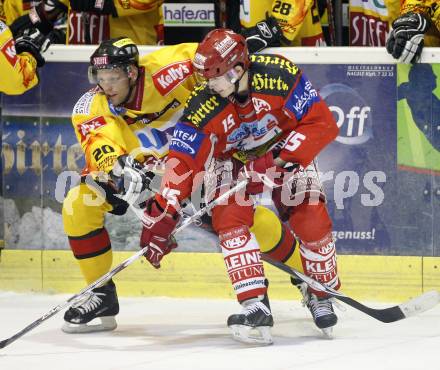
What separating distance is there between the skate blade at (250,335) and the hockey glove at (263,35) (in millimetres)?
1566

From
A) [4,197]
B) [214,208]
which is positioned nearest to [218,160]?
[214,208]

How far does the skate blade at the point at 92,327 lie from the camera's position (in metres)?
5.33

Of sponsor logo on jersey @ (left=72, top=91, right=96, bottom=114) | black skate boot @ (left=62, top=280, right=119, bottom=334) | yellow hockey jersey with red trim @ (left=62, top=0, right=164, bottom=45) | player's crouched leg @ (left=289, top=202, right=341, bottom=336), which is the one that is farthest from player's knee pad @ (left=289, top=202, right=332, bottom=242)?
yellow hockey jersey with red trim @ (left=62, top=0, right=164, bottom=45)

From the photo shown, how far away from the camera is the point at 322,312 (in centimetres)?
510

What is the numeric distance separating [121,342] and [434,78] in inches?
77.2

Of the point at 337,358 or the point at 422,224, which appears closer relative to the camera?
the point at 337,358

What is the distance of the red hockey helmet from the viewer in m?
4.83

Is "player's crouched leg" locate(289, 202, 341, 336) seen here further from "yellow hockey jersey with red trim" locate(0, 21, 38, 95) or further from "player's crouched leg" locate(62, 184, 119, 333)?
"yellow hockey jersey with red trim" locate(0, 21, 38, 95)

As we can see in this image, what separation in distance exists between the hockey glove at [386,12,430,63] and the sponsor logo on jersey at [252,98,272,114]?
0.98 meters

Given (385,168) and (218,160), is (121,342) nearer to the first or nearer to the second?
(218,160)

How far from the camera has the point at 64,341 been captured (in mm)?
5133

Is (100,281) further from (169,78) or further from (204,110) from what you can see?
(169,78)

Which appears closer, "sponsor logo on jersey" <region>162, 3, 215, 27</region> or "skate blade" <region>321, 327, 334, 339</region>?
"skate blade" <region>321, 327, 334, 339</region>

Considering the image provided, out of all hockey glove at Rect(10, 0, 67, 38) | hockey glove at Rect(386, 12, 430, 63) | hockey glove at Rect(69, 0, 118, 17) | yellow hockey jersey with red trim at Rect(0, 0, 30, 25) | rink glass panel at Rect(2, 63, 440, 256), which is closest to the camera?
hockey glove at Rect(386, 12, 430, 63)
